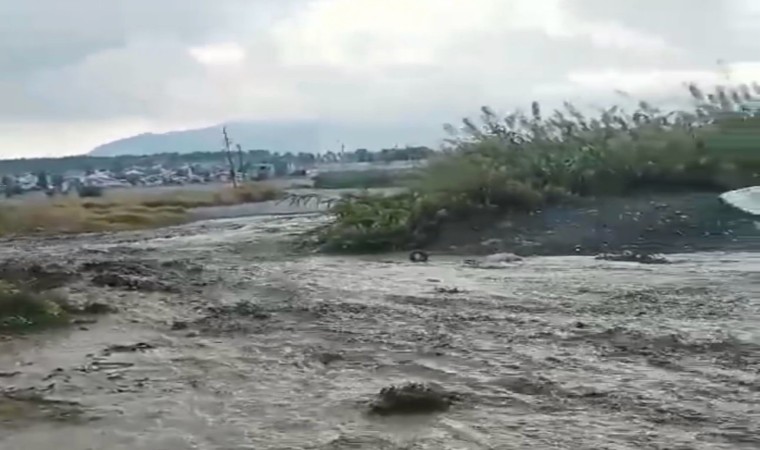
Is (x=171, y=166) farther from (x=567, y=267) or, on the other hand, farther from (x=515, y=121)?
(x=567, y=267)

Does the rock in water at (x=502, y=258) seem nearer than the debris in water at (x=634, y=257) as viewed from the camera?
No

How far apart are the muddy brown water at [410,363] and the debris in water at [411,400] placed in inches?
4.2

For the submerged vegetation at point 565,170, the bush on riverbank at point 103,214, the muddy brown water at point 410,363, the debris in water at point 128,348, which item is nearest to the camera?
the muddy brown water at point 410,363

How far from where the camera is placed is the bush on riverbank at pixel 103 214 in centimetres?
3256

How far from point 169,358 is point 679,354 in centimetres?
323

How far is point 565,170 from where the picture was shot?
16.1m

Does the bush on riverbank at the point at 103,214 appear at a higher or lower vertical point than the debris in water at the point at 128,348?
lower

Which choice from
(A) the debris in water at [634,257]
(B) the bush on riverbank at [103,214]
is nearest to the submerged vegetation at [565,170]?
(A) the debris in water at [634,257]

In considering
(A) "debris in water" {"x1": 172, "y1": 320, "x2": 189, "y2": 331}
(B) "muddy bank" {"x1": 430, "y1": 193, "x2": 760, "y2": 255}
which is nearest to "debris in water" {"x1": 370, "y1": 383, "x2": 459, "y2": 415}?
(A) "debris in water" {"x1": 172, "y1": 320, "x2": 189, "y2": 331}

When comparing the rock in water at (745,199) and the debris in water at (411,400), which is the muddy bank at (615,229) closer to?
the rock in water at (745,199)

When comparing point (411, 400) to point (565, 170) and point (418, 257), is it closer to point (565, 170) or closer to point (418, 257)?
point (418, 257)

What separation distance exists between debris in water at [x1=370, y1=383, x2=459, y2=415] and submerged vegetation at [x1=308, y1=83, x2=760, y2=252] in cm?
958

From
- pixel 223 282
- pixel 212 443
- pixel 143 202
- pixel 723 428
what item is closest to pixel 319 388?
pixel 212 443

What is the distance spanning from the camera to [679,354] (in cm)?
635
